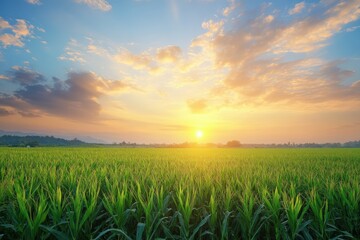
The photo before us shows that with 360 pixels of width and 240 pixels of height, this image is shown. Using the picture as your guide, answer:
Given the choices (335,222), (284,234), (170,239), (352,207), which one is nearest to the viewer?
(284,234)

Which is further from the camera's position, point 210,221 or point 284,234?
point 210,221

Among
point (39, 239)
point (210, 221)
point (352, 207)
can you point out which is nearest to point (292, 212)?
point (210, 221)

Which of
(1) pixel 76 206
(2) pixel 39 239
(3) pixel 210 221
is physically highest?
→ (1) pixel 76 206

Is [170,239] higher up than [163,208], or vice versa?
[163,208]

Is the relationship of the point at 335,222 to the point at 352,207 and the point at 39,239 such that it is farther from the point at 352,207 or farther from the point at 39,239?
the point at 39,239

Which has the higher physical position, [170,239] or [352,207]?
[352,207]

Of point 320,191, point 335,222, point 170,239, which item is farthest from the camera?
point 320,191

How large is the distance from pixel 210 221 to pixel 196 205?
63 centimetres

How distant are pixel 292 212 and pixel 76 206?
252 cm

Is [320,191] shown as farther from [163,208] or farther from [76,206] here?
[76,206]

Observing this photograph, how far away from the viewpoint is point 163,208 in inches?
118

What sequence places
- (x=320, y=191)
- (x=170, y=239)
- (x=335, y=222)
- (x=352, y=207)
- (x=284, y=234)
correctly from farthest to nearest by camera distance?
(x=320, y=191)
(x=335, y=222)
(x=352, y=207)
(x=170, y=239)
(x=284, y=234)

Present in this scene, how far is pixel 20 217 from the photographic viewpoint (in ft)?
9.19

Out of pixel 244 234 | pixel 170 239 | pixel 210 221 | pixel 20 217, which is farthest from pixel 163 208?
pixel 20 217
